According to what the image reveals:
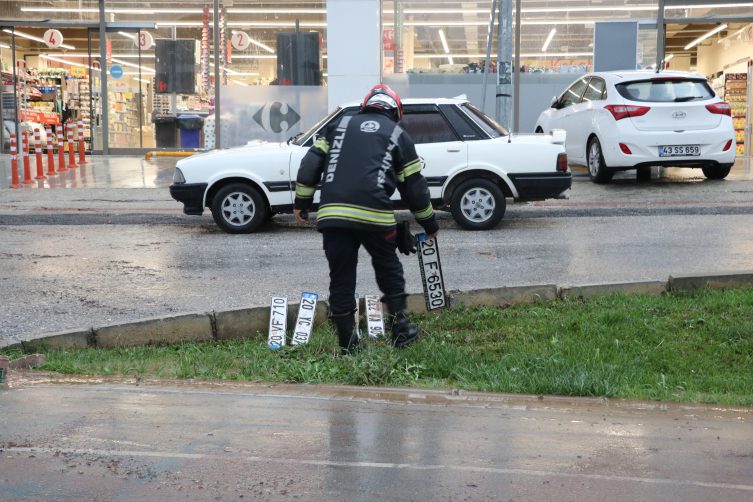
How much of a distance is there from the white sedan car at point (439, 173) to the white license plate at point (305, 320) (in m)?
5.01

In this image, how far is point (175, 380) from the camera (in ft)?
19.9

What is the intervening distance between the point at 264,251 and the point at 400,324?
4138 millimetres

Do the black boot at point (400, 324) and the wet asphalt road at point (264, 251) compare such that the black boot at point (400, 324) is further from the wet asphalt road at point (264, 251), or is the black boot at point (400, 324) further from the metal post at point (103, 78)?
the metal post at point (103, 78)

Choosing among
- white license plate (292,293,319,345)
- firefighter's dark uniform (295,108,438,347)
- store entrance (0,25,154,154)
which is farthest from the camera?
store entrance (0,25,154,154)

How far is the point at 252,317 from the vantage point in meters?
7.07

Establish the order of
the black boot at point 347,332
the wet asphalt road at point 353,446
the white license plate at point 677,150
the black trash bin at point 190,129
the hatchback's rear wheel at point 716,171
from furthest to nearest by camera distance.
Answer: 1. the black trash bin at point 190,129
2. the hatchback's rear wheel at point 716,171
3. the white license plate at point 677,150
4. the black boot at point 347,332
5. the wet asphalt road at point 353,446

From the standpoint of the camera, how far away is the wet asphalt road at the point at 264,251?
8.15 metres

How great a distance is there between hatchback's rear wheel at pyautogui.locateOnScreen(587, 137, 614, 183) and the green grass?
813 cm

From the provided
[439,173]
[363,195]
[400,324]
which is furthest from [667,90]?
[363,195]

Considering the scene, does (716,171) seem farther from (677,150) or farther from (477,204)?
(477,204)

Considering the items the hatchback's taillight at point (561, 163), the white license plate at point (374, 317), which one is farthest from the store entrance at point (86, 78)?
A: the white license plate at point (374, 317)

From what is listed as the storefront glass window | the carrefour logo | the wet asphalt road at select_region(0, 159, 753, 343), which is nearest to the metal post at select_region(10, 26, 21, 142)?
the storefront glass window

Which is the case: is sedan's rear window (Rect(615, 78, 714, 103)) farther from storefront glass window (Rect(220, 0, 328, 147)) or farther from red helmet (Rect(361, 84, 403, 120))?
red helmet (Rect(361, 84, 403, 120))

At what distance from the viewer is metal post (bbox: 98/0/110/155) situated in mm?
22766
